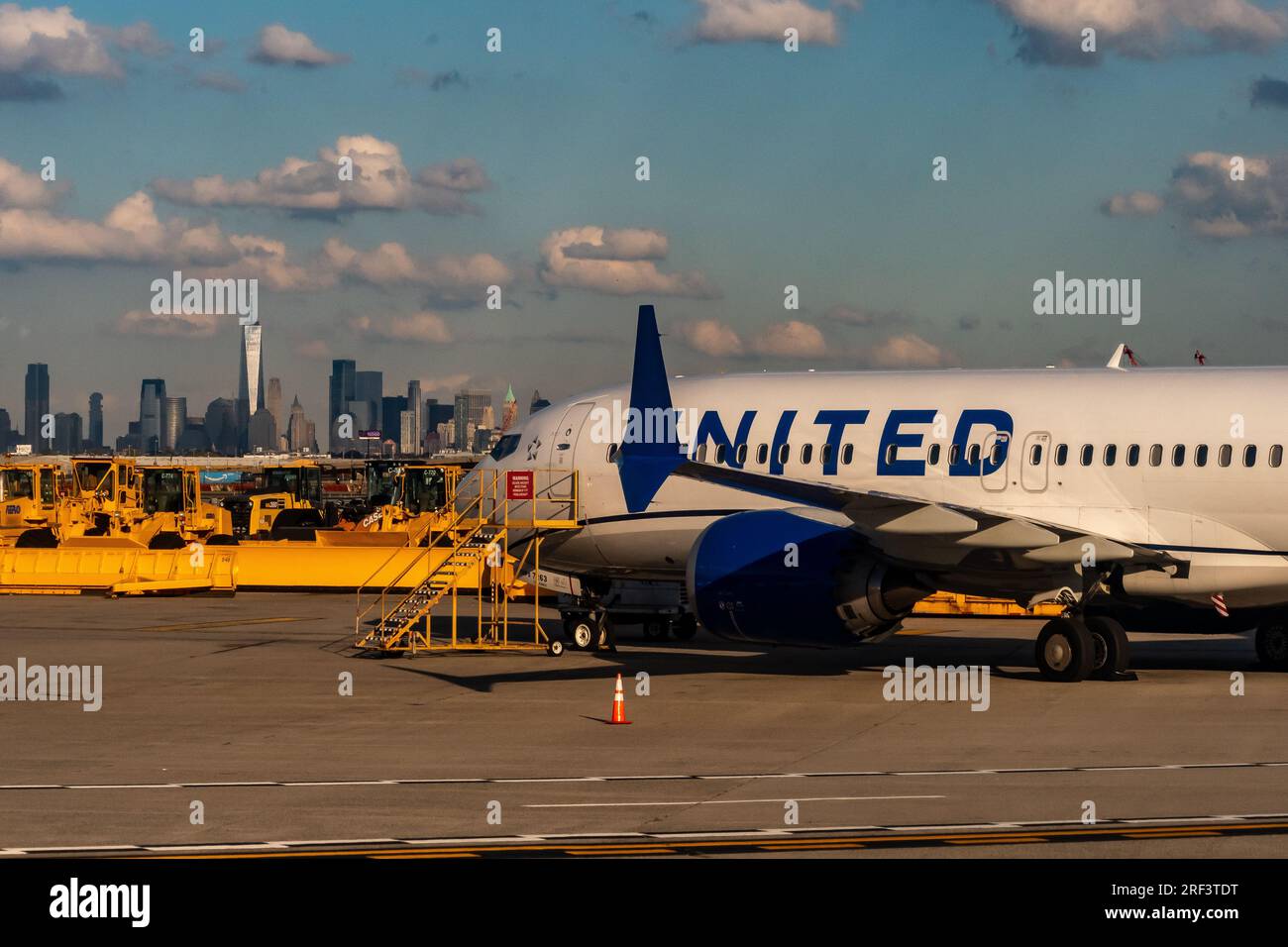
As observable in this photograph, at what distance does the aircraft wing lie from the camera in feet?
69.9

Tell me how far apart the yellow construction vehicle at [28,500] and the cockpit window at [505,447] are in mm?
32392

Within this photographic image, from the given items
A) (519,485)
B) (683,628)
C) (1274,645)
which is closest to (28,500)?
(683,628)

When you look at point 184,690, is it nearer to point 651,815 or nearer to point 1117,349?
point 651,815

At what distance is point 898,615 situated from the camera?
77.4 ft

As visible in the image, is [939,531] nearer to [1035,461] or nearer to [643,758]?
[1035,461]

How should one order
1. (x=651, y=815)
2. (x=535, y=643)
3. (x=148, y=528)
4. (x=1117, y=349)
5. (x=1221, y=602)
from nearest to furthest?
1. (x=651, y=815)
2. (x=1221, y=602)
3. (x=1117, y=349)
4. (x=535, y=643)
5. (x=148, y=528)

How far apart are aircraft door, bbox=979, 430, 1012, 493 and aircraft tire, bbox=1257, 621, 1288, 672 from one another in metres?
5.17

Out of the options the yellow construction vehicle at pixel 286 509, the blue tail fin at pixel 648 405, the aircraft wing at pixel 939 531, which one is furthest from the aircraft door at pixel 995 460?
the yellow construction vehicle at pixel 286 509

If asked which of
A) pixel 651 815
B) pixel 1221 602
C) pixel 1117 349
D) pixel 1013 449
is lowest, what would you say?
pixel 651 815

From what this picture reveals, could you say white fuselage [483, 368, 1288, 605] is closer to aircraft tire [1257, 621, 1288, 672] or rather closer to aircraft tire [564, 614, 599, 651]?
aircraft tire [564, 614, 599, 651]
